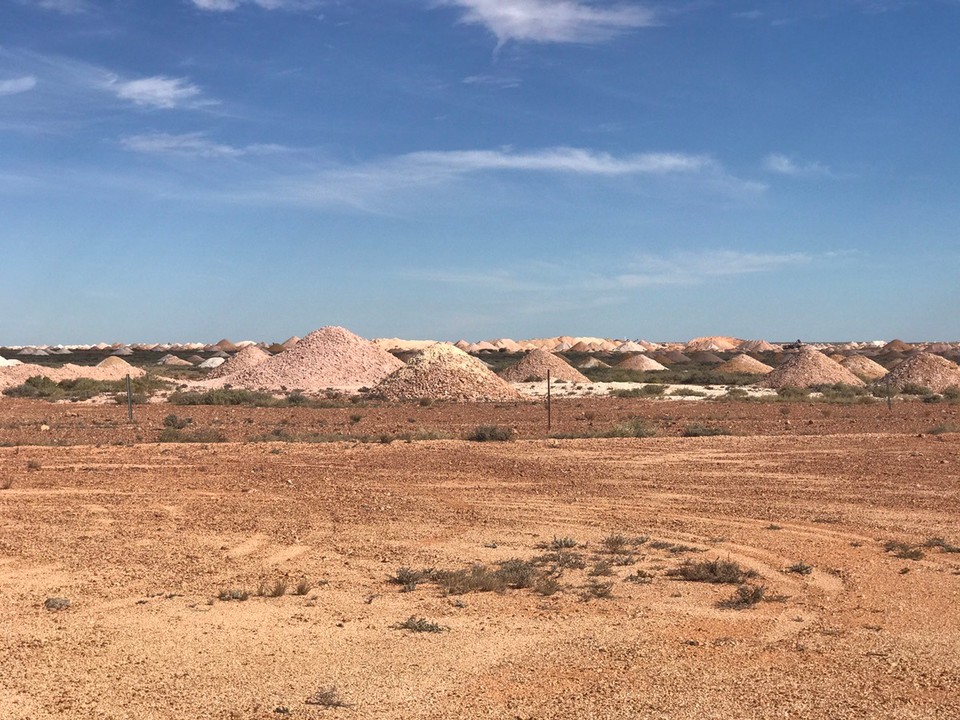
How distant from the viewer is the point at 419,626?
8.55 meters

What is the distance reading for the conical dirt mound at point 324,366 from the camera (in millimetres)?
53938

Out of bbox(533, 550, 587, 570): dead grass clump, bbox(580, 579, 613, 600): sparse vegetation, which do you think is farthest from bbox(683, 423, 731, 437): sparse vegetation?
bbox(580, 579, 613, 600): sparse vegetation

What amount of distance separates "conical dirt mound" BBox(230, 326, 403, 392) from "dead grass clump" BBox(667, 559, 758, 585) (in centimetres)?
4322

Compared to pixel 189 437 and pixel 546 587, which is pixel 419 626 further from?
pixel 189 437

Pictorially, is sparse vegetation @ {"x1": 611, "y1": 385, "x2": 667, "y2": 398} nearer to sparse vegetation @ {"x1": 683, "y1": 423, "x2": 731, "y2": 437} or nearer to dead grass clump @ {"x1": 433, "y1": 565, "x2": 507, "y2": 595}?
sparse vegetation @ {"x1": 683, "y1": 423, "x2": 731, "y2": 437}

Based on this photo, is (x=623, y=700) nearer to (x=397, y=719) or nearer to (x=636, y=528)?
(x=397, y=719)

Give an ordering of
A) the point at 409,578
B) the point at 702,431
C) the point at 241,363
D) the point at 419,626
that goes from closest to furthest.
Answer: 1. the point at 419,626
2. the point at 409,578
3. the point at 702,431
4. the point at 241,363

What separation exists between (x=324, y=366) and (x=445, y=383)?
14229 millimetres

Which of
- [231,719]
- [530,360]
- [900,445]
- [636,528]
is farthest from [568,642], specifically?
[530,360]

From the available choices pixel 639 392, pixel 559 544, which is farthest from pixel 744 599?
pixel 639 392

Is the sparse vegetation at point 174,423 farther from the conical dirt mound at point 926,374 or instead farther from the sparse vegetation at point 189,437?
the conical dirt mound at point 926,374

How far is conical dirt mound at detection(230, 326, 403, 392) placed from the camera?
53938mm

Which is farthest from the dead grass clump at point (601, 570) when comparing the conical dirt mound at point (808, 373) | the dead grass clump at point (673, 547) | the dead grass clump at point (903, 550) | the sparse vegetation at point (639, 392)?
the conical dirt mound at point (808, 373)

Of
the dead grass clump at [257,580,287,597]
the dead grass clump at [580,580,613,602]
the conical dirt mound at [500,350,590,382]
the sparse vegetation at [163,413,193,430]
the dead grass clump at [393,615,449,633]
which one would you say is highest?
the conical dirt mound at [500,350,590,382]
